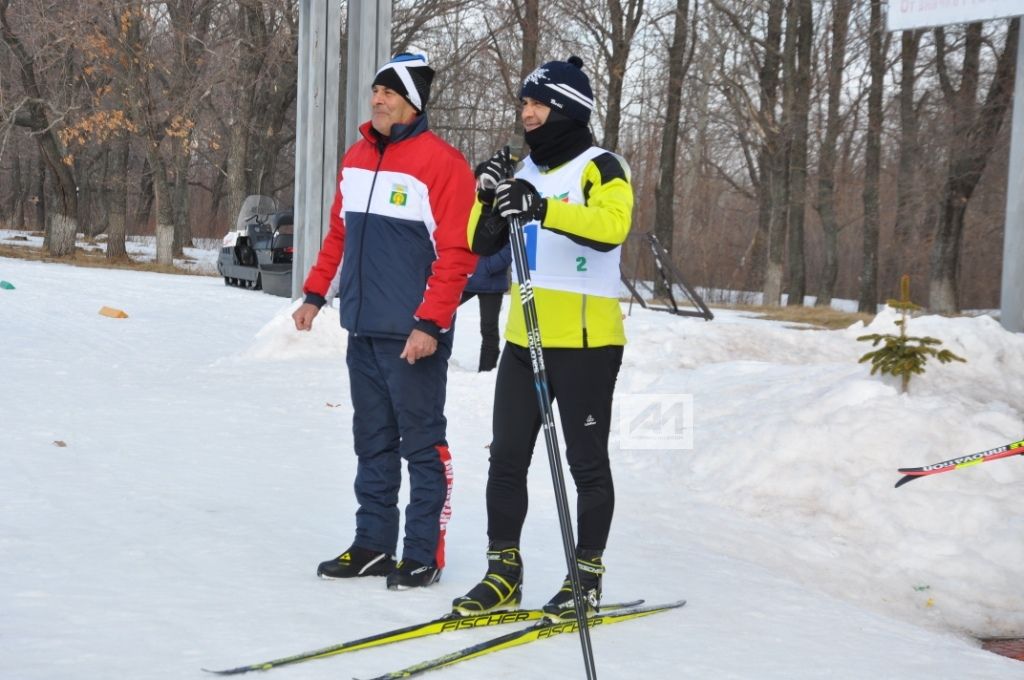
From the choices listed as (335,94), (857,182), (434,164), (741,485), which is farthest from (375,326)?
(857,182)

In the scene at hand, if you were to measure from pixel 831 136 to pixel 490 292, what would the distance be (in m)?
21.9

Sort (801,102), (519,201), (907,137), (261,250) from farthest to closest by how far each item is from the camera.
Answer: (801,102), (907,137), (261,250), (519,201)

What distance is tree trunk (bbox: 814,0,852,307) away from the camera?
2648 cm

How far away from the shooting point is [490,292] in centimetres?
948

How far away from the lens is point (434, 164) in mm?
4418

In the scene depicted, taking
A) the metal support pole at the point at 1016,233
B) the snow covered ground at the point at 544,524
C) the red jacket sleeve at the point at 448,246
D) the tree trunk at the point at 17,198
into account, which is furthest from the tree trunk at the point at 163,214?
the red jacket sleeve at the point at 448,246

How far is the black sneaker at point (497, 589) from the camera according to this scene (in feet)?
13.4

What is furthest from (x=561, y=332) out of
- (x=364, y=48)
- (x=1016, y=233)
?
(x=364, y=48)

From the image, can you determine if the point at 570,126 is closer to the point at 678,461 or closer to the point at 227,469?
the point at 227,469

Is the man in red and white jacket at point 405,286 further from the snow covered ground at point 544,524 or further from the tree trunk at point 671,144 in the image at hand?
the tree trunk at point 671,144

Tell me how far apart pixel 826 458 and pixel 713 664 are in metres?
3.41

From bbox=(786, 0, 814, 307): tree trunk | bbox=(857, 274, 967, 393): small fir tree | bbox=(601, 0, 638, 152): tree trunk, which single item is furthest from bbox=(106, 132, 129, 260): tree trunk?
bbox=(857, 274, 967, 393): small fir tree

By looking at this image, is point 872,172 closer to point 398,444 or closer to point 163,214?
point 163,214

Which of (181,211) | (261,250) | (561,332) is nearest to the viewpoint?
(561,332)
